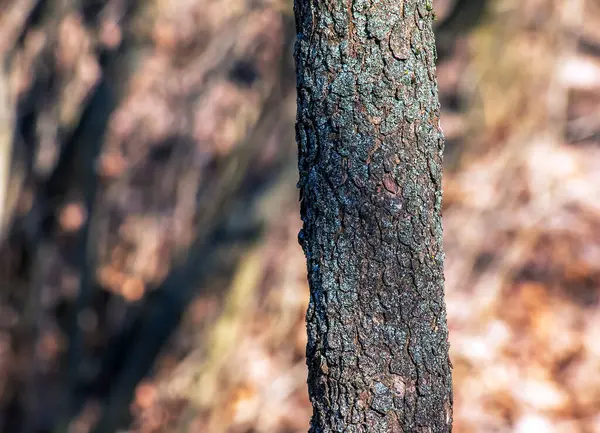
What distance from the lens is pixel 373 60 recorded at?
983mm

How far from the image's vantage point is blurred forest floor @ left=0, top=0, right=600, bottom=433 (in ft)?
10.6

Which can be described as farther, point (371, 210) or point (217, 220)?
point (217, 220)

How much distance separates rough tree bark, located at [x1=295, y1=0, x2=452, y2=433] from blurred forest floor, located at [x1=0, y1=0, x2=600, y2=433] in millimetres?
1922

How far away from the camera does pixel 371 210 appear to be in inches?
40.2

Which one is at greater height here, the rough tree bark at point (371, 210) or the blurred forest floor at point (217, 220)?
the blurred forest floor at point (217, 220)

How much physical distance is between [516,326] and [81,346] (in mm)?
2830

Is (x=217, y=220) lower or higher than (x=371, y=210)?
higher

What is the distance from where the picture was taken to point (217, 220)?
3.24 m

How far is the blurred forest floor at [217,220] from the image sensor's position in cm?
322

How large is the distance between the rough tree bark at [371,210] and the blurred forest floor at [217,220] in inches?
75.7

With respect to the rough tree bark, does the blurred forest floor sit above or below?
above

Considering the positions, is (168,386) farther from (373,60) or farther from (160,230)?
(373,60)

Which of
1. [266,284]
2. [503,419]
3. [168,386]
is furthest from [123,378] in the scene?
[503,419]

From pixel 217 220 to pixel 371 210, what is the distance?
2268 mm
